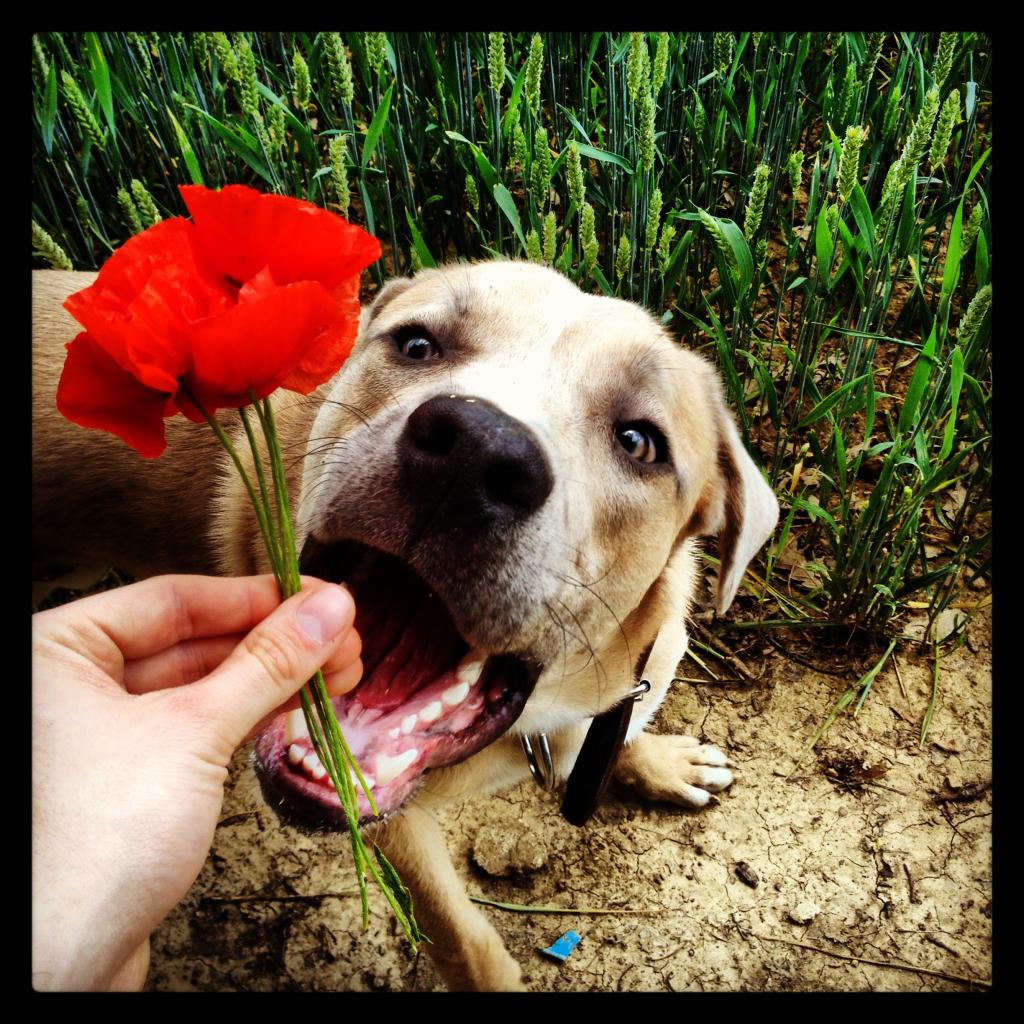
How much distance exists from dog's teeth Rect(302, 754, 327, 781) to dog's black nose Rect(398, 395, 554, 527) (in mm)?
469

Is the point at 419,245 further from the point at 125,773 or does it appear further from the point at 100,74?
the point at 125,773

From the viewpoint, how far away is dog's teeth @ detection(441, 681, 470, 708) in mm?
1404

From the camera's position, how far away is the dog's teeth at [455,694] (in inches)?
55.3

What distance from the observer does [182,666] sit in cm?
125

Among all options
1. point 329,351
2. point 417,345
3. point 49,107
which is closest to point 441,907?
point 417,345

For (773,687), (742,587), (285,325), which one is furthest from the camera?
(742,587)

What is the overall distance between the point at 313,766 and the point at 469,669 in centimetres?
29

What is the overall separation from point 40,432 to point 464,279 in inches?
46.7

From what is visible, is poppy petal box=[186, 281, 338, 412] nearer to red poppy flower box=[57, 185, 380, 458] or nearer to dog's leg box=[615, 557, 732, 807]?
red poppy flower box=[57, 185, 380, 458]

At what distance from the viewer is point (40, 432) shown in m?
2.06

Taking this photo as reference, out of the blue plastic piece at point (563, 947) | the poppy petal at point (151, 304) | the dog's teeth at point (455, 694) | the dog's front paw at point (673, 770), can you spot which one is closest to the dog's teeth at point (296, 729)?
the dog's teeth at point (455, 694)

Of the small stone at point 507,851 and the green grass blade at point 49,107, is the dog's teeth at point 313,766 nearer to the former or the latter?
the small stone at point 507,851

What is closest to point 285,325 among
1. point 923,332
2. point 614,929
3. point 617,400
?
point 617,400
